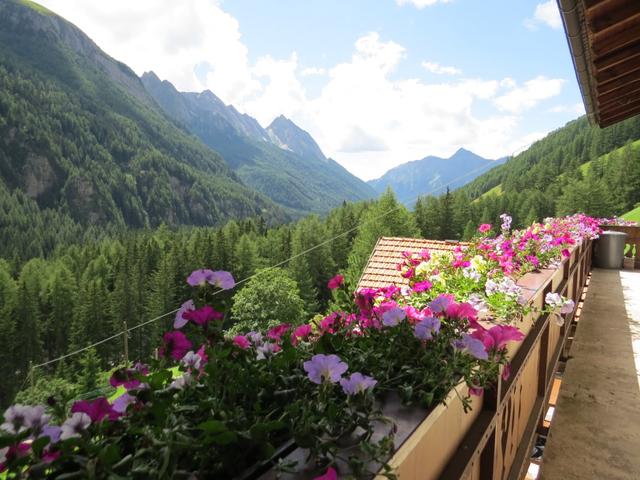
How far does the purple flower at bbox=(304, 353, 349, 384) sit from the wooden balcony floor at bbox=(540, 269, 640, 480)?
81.3 inches

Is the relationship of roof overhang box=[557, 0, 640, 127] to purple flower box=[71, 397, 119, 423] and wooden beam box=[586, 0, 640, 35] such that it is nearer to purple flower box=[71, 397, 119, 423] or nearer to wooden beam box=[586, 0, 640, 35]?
wooden beam box=[586, 0, 640, 35]

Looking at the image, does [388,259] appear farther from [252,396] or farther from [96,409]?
[96,409]

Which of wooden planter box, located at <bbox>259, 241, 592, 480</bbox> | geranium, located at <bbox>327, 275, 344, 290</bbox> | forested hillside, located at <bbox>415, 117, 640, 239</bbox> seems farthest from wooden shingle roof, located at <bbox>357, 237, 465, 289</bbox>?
forested hillside, located at <bbox>415, 117, 640, 239</bbox>

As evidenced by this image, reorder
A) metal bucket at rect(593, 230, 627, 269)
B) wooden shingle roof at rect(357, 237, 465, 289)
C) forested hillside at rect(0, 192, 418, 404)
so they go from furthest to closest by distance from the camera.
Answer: forested hillside at rect(0, 192, 418, 404) < metal bucket at rect(593, 230, 627, 269) < wooden shingle roof at rect(357, 237, 465, 289)

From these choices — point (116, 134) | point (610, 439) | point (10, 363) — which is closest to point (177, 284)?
point (10, 363)

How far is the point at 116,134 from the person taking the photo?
473ft

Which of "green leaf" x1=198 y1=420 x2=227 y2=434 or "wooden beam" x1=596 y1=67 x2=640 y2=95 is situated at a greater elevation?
"wooden beam" x1=596 y1=67 x2=640 y2=95

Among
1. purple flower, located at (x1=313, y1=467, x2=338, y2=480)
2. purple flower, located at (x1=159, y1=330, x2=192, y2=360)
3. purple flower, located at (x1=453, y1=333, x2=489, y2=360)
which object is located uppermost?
purple flower, located at (x1=159, y1=330, x2=192, y2=360)

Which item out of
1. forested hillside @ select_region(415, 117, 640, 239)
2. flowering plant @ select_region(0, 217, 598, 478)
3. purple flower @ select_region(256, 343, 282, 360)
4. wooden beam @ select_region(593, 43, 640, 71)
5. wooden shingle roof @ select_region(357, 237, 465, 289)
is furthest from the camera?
forested hillside @ select_region(415, 117, 640, 239)

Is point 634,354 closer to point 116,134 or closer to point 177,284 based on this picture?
point 177,284

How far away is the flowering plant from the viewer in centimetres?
59

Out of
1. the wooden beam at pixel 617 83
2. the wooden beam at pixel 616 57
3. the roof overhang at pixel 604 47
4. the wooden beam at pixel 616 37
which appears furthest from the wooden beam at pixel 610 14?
the wooden beam at pixel 617 83

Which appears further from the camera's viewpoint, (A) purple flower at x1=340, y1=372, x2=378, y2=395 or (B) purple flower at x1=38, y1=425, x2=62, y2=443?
(A) purple flower at x1=340, y1=372, x2=378, y2=395

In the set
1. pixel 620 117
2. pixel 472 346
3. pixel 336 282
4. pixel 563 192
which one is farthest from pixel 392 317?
pixel 563 192
